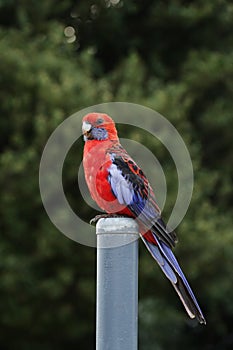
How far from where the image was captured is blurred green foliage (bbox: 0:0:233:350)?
6.65 m

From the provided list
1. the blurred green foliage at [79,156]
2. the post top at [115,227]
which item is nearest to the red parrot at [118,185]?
the post top at [115,227]

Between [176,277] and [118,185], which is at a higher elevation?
[118,185]

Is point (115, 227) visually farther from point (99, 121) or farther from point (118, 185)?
point (99, 121)

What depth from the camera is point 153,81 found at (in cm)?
772

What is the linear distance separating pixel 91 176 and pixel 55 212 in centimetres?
311

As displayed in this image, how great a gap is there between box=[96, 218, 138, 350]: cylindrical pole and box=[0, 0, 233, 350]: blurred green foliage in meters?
4.48

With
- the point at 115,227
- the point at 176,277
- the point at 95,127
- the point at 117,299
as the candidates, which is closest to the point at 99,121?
the point at 95,127

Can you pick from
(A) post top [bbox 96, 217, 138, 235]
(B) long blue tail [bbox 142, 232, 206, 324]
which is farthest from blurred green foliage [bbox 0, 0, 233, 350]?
(A) post top [bbox 96, 217, 138, 235]

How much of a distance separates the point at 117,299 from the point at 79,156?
475 centimetres

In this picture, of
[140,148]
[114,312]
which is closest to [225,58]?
[140,148]

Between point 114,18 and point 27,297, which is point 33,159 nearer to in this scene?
point 27,297

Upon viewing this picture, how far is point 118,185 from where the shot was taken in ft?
9.68

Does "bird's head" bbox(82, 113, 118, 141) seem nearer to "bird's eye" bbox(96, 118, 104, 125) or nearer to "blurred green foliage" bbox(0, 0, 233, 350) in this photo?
"bird's eye" bbox(96, 118, 104, 125)

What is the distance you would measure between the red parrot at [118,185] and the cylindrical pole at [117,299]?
720mm
